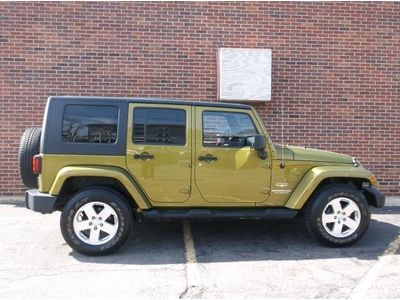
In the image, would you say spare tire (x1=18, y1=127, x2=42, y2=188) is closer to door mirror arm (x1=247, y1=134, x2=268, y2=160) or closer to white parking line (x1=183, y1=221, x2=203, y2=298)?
white parking line (x1=183, y1=221, x2=203, y2=298)

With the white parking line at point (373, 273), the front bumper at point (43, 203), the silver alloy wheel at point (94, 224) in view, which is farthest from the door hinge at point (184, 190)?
the white parking line at point (373, 273)

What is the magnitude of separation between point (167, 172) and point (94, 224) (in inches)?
40.8

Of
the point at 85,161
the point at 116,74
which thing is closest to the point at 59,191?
the point at 85,161

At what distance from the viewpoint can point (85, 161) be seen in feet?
17.4

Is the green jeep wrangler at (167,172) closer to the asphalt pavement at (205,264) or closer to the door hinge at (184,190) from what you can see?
the door hinge at (184,190)

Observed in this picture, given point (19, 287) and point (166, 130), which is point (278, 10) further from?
point (19, 287)

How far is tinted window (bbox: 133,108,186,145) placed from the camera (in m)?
5.44

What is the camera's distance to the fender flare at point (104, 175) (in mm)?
5195

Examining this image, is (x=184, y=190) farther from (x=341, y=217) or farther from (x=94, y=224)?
(x=341, y=217)

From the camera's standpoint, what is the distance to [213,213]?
5586mm

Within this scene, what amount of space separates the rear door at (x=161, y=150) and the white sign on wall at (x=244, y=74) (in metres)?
2.94

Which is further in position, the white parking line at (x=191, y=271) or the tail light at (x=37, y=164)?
the tail light at (x=37, y=164)

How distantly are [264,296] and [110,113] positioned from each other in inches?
108

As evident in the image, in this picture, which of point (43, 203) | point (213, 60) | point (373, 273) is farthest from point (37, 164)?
point (213, 60)
